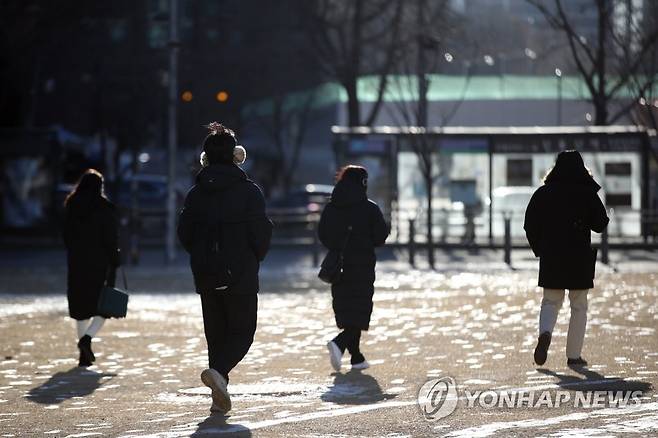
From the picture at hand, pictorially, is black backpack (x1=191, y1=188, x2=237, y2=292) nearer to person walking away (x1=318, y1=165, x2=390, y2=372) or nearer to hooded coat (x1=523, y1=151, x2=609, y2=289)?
person walking away (x1=318, y1=165, x2=390, y2=372)

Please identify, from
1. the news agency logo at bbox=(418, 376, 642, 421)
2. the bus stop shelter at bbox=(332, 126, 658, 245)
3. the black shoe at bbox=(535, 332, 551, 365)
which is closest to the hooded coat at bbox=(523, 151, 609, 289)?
the black shoe at bbox=(535, 332, 551, 365)

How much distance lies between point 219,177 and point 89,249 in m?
4.10

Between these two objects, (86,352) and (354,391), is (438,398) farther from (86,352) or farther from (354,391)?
(86,352)

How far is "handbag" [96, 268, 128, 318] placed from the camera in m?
13.9

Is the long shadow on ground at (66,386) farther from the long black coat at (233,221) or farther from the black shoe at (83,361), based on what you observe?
the long black coat at (233,221)

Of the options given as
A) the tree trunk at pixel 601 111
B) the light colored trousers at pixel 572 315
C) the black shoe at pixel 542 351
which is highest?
the tree trunk at pixel 601 111

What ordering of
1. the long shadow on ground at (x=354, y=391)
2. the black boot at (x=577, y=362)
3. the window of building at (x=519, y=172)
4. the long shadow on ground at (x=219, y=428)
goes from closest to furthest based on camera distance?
the long shadow on ground at (x=219, y=428), the long shadow on ground at (x=354, y=391), the black boot at (x=577, y=362), the window of building at (x=519, y=172)

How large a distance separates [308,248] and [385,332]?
20.5 metres

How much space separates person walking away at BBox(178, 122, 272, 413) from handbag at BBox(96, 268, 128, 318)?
11.6 feet

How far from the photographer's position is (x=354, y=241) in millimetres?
13359

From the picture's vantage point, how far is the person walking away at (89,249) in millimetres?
14133

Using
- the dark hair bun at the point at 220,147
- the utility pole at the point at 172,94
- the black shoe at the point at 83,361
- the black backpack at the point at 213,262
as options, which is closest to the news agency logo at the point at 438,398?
the black backpack at the point at 213,262

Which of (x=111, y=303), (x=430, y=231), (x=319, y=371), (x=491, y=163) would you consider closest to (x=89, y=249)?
(x=111, y=303)

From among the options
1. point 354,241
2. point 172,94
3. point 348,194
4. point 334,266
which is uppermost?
point 172,94
